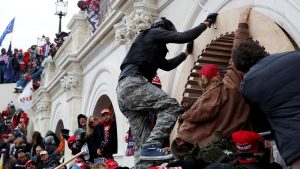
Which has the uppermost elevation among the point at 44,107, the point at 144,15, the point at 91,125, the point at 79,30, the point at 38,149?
the point at 79,30

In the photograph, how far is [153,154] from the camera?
3.56 m

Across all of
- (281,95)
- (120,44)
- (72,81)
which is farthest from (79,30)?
(281,95)

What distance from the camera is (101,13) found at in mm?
10766

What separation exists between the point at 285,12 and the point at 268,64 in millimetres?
1541

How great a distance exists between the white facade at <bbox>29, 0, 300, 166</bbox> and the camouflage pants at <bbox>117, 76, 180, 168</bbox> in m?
1.22

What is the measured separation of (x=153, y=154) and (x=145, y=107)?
1.68 ft

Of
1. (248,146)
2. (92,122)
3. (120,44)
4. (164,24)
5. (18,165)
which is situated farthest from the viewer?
(18,165)

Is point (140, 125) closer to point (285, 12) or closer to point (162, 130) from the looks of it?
point (162, 130)

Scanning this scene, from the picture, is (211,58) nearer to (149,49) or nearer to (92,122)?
(149,49)

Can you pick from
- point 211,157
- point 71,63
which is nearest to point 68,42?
point 71,63

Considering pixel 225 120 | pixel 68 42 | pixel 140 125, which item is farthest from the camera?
pixel 68 42

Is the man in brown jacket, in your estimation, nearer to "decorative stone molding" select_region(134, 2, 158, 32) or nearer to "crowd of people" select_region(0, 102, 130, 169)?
"crowd of people" select_region(0, 102, 130, 169)

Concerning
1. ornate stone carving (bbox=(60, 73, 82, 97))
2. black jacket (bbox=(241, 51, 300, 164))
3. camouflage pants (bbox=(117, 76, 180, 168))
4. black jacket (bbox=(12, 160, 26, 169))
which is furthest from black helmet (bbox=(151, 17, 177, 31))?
ornate stone carving (bbox=(60, 73, 82, 97))

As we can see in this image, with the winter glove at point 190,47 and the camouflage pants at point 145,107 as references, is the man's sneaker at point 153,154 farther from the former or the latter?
the winter glove at point 190,47
